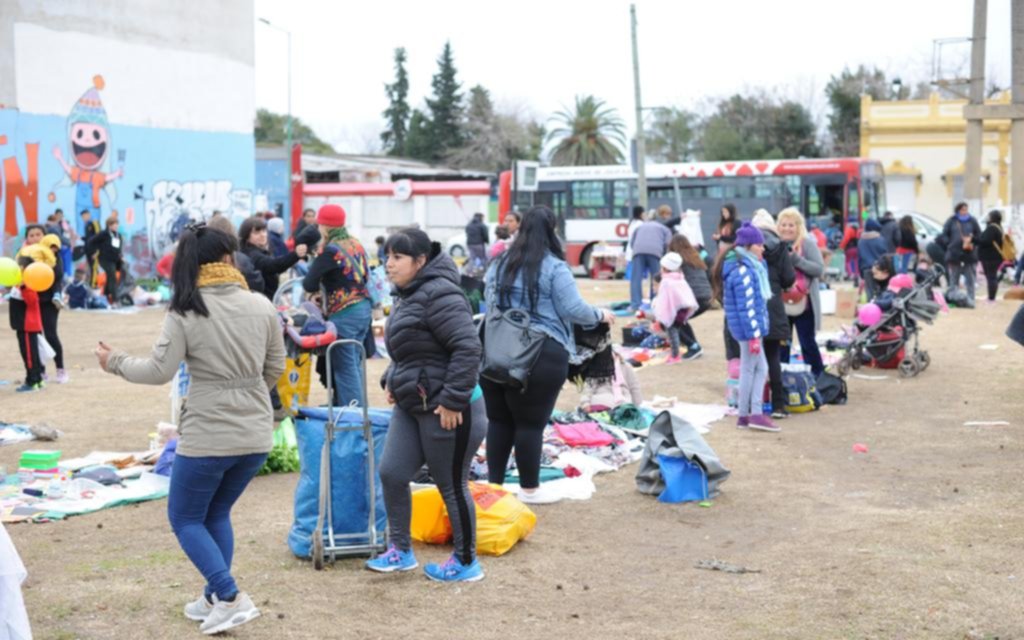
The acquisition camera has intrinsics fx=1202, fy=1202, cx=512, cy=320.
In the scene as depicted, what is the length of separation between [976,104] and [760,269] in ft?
79.2

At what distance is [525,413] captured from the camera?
23.0ft

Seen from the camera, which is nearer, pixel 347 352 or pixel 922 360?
pixel 347 352

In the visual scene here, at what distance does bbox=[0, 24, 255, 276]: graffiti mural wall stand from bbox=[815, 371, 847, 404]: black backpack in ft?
59.3

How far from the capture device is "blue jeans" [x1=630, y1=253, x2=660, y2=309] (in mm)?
18906

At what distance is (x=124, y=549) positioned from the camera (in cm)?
657

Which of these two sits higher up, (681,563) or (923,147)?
(923,147)

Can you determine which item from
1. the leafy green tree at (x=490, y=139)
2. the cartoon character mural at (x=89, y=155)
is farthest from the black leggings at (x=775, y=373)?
the leafy green tree at (x=490, y=139)

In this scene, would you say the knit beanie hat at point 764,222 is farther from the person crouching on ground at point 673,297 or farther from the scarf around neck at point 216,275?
the scarf around neck at point 216,275

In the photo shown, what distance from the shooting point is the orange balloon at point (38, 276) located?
10.9m

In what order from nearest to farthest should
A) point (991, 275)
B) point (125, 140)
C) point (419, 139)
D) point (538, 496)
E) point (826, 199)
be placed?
point (538, 496) → point (991, 275) → point (125, 140) → point (826, 199) → point (419, 139)

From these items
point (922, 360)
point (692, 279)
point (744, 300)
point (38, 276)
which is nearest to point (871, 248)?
point (692, 279)

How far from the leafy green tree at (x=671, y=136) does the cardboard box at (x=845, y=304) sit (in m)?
50.7

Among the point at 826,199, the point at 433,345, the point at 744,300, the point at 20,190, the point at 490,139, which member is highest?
the point at 490,139

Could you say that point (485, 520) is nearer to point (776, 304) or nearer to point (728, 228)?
point (776, 304)
